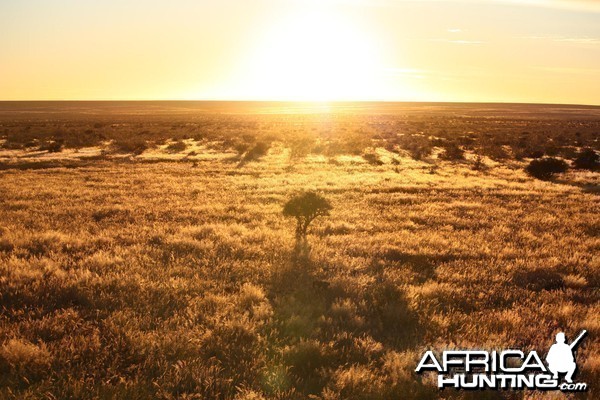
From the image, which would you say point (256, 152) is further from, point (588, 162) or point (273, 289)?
point (273, 289)

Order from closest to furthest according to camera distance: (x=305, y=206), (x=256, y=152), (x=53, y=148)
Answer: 1. (x=305, y=206)
2. (x=53, y=148)
3. (x=256, y=152)

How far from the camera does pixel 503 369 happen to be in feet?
16.0

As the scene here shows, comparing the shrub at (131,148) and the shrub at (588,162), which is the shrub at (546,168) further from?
the shrub at (131,148)

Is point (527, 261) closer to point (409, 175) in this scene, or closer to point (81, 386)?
point (81, 386)

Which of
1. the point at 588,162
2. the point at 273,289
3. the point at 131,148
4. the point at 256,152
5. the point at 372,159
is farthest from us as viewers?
the point at 131,148

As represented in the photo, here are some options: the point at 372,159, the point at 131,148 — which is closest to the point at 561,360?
the point at 372,159

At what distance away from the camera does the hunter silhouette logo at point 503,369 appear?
16.3 feet

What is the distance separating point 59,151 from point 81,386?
3679 cm

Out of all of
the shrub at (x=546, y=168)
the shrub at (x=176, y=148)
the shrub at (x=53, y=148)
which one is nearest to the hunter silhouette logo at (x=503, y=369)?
the shrub at (x=546, y=168)

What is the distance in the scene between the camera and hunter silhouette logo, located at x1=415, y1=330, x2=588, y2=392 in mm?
4957

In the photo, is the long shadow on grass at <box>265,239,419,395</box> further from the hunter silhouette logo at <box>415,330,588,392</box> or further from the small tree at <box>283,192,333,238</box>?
the small tree at <box>283,192,333,238</box>

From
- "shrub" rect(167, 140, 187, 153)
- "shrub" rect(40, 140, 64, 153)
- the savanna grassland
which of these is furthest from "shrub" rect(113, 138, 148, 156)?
the savanna grassland

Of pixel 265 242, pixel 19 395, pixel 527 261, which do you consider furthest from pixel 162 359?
pixel 527 261

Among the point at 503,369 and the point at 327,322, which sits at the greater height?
the point at 503,369
